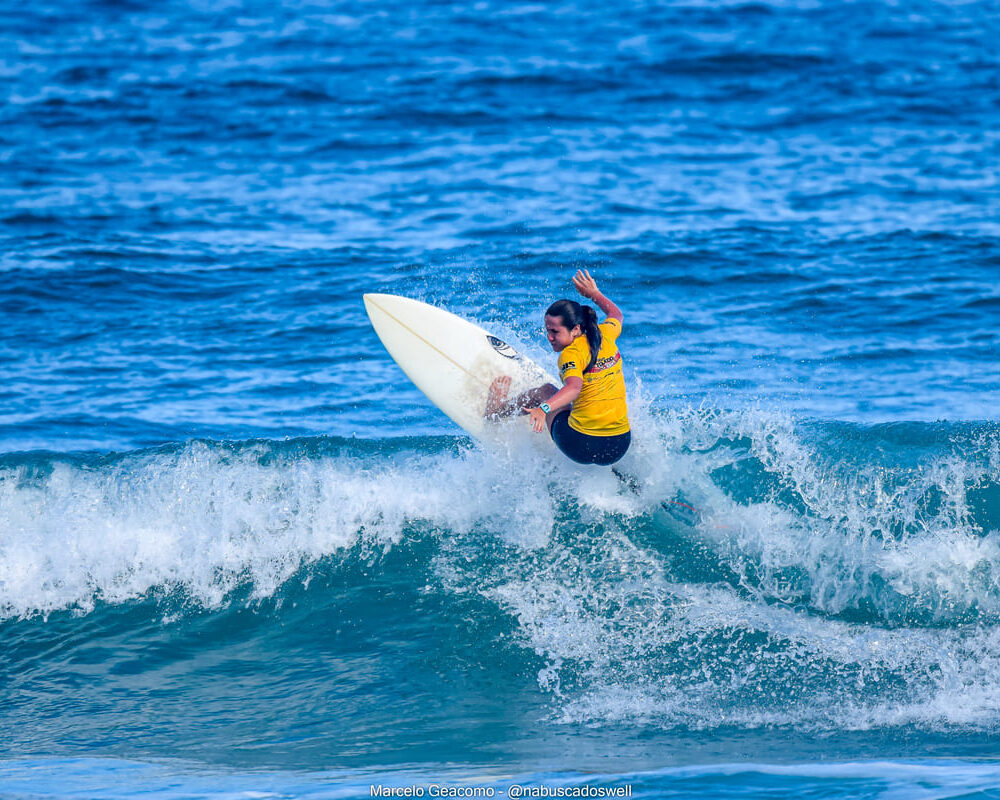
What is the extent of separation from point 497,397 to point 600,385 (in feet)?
4.79

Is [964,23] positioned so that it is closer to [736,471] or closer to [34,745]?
[736,471]

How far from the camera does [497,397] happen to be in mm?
8797

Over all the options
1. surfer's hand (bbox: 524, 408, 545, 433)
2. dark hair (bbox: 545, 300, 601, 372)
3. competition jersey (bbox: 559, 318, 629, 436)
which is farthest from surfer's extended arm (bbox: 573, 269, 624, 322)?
surfer's hand (bbox: 524, 408, 545, 433)

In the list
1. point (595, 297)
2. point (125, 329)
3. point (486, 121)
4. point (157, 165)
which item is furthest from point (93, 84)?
point (595, 297)

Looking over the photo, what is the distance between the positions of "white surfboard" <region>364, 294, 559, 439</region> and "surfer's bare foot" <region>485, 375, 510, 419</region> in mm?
45

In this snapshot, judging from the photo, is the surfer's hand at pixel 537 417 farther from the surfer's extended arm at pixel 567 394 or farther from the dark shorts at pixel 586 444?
the dark shorts at pixel 586 444

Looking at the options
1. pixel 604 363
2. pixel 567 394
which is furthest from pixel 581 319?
pixel 567 394

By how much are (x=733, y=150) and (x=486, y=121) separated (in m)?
4.91

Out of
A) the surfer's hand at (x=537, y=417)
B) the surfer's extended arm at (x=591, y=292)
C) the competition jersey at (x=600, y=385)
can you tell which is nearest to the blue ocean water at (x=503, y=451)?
the competition jersey at (x=600, y=385)

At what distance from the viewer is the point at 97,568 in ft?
27.7

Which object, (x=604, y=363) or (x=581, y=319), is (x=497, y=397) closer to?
(x=604, y=363)

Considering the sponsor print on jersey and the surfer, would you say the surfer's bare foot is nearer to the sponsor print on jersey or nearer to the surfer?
the surfer

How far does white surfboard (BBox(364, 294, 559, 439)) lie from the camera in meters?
8.91

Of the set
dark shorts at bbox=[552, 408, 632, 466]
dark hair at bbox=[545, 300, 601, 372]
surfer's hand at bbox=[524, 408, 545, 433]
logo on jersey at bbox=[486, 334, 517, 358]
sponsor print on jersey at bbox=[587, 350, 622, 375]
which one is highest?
logo on jersey at bbox=[486, 334, 517, 358]
